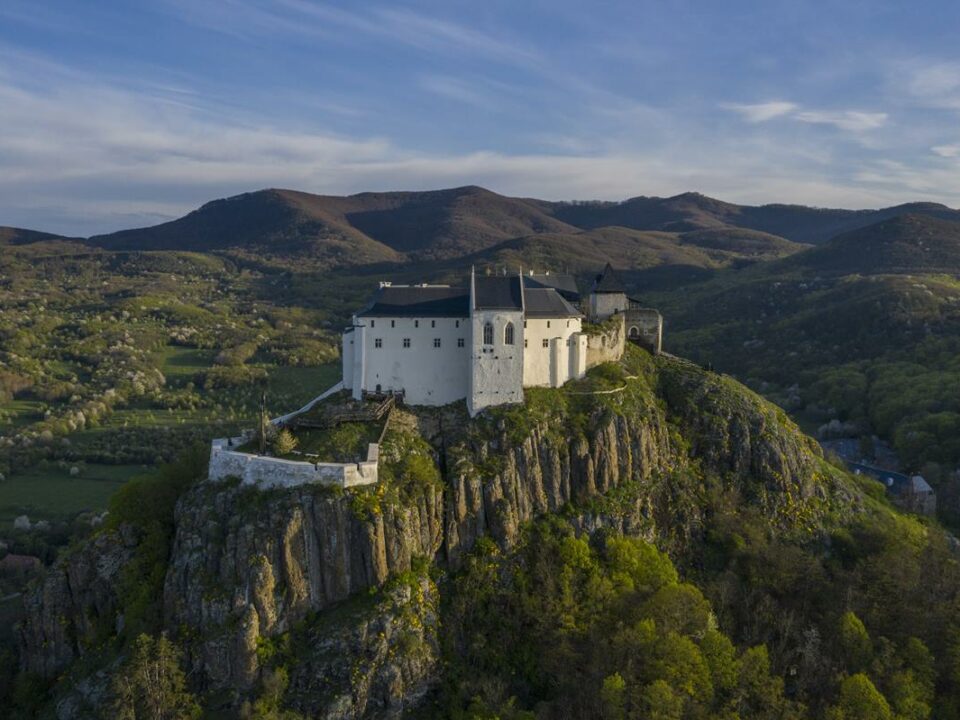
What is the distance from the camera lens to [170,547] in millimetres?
62344

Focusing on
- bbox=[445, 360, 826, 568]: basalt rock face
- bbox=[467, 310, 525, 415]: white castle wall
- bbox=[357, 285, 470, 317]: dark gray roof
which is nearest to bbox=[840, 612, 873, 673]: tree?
bbox=[445, 360, 826, 568]: basalt rock face

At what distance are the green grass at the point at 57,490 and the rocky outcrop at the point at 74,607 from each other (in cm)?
5084

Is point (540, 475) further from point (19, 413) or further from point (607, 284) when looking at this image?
point (19, 413)

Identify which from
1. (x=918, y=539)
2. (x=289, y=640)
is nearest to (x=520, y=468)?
(x=289, y=640)

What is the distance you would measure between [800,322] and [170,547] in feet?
541

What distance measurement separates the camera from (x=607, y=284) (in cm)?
8694

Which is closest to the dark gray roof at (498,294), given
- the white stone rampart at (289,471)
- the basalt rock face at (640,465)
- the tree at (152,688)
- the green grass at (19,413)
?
the basalt rock face at (640,465)

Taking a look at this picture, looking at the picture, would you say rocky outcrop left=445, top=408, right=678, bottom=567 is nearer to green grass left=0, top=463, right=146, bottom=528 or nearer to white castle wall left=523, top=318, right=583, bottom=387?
white castle wall left=523, top=318, right=583, bottom=387

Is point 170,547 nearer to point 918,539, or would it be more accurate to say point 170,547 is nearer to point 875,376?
point 918,539

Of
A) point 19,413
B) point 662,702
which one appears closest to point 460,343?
point 662,702

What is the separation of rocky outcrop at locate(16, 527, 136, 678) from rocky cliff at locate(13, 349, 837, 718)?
15 centimetres

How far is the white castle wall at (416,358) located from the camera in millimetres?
69250

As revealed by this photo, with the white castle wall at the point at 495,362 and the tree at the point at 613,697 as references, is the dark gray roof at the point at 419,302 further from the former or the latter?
the tree at the point at 613,697

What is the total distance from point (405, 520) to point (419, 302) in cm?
2169
